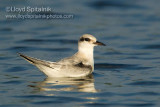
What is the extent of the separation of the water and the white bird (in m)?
0.25

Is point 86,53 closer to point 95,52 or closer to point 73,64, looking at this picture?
point 73,64

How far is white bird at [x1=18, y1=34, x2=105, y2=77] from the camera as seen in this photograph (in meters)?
14.2

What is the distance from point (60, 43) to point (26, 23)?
396cm

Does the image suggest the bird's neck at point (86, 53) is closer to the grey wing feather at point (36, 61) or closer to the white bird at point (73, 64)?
the white bird at point (73, 64)

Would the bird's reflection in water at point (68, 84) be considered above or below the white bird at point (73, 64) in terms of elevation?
below

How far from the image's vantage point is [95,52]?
19375 mm

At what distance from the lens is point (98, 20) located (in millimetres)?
24391

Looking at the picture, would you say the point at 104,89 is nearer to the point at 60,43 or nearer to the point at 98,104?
the point at 98,104

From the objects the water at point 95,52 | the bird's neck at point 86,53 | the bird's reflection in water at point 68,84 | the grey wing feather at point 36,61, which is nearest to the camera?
the water at point 95,52

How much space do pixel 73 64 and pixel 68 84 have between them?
0.75 m

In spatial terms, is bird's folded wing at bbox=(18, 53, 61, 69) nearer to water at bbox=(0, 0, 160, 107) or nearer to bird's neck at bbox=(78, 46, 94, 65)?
water at bbox=(0, 0, 160, 107)

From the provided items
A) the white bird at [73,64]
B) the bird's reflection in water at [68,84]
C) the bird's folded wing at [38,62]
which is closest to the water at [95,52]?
the bird's reflection in water at [68,84]

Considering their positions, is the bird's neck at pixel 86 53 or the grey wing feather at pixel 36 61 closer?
the grey wing feather at pixel 36 61

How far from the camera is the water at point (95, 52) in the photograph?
13156mm
